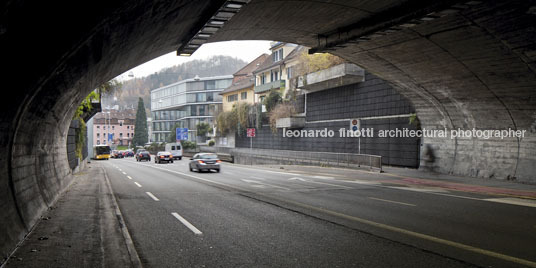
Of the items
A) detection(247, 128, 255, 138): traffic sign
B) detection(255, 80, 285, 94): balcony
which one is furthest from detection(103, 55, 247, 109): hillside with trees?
detection(247, 128, 255, 138): traffic sign

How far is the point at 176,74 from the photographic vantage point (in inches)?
6250

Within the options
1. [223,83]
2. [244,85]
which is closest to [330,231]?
[244,85]

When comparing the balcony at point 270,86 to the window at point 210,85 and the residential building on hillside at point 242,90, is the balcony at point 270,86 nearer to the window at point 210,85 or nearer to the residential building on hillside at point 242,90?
the residential building on hillside at point 242,90

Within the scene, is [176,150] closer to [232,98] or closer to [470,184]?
[232,98]

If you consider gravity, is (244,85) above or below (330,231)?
above

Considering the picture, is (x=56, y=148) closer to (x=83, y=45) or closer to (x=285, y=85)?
(x=83, y=45)

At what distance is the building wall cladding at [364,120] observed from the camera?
27.0 m

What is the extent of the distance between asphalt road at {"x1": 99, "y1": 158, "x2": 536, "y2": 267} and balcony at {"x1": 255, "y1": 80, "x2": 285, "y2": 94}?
36.6m

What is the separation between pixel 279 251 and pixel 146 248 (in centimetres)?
238

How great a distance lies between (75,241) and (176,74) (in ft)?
517

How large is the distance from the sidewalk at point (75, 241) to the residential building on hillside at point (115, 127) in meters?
138

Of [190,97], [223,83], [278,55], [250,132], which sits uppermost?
[223,83]

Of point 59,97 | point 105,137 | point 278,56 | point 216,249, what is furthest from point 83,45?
point 105,137

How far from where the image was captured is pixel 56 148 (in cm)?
1349
